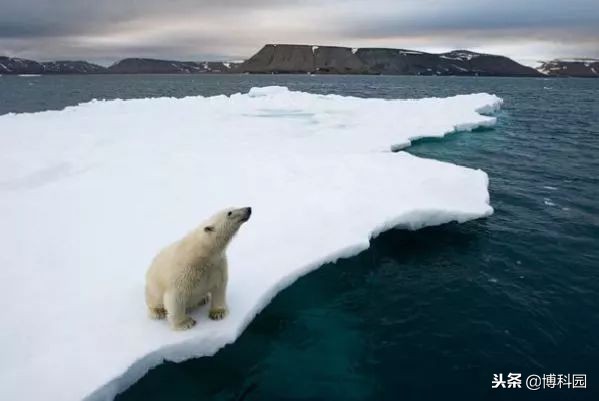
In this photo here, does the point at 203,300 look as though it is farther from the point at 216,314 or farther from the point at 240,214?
the point at 240,214

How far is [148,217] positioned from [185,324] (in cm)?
371

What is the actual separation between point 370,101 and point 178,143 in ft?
69.8

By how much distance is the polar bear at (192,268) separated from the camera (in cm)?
486

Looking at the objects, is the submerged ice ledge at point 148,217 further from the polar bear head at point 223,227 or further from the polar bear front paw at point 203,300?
the polar bear head at point 223,227

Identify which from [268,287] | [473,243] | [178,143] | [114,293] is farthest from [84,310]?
[178,143]

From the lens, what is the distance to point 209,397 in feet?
16.6

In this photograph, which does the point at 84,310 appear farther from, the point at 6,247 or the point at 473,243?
the point at 473,243

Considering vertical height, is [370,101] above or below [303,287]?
above

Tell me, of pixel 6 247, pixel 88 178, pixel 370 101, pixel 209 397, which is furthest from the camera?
pixel 370 101

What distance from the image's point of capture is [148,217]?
8281mm

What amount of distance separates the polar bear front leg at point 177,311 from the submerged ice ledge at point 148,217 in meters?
0.11

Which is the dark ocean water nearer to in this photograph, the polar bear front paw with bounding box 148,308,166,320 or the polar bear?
the polar bear front paw with bounding box 148,308,166,320

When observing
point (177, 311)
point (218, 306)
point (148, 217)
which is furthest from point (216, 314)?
point (148, 217)

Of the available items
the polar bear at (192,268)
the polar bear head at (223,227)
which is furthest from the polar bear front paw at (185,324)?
the polar bear head at (223,227)
